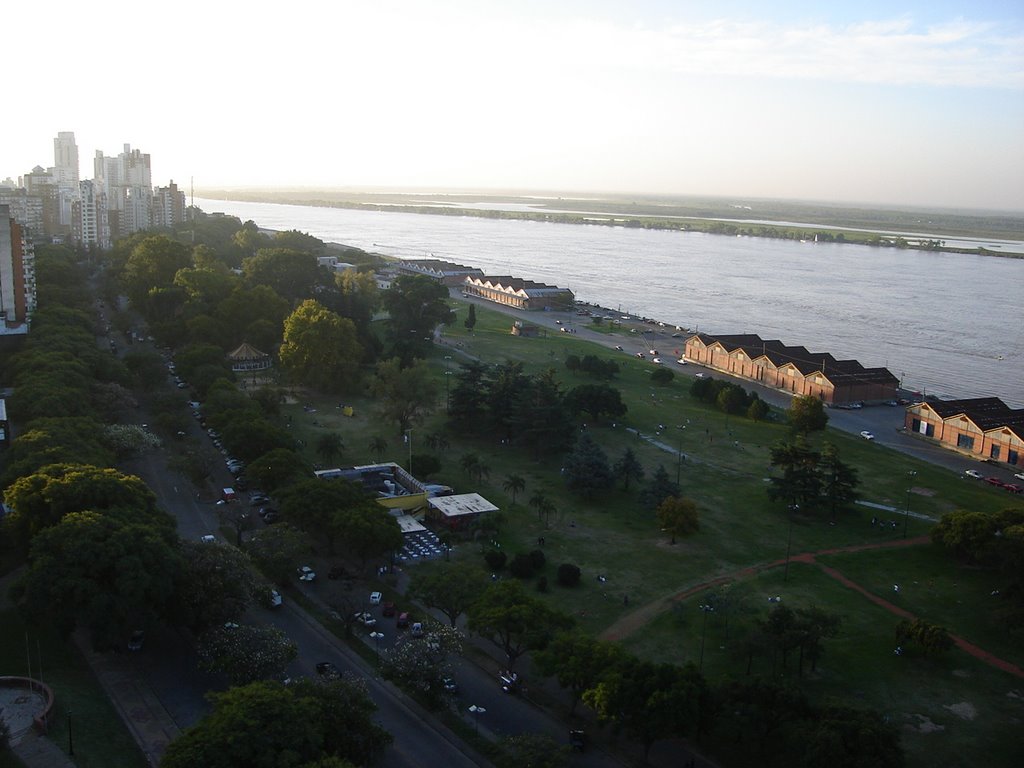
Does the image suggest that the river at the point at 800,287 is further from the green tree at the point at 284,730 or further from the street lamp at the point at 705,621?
the green tree at the point at 284,730

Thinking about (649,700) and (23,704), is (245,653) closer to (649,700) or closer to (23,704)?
(23,704)

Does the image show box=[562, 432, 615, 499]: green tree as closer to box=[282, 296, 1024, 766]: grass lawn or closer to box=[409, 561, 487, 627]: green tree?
box=[282, 296, 1024, 766]: grass lawn

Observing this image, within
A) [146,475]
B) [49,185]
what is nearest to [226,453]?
[146,475]

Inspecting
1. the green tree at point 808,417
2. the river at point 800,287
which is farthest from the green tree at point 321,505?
the river at point 800,287

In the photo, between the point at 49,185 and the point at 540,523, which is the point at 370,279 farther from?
the point at 49,185

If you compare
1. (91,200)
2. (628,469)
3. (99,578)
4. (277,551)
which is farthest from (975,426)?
(91,200)

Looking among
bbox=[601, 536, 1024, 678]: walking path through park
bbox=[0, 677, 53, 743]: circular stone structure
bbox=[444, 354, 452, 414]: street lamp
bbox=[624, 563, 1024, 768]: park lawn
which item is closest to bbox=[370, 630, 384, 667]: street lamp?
bbox=[601, 536, 1024, 678]: walking path through park
